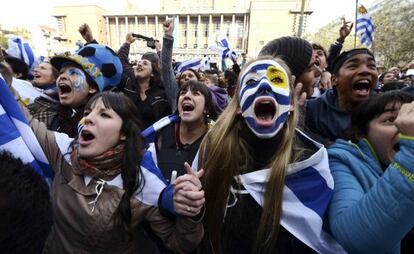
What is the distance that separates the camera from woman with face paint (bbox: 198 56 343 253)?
1298mm

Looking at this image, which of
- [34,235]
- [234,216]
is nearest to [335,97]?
[234,216]

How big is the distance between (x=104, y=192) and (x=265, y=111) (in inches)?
35.7

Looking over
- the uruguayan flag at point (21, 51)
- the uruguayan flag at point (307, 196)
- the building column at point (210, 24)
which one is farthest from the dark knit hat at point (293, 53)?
the building column at point (210, 24)

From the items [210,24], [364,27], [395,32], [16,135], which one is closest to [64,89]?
[16,135]

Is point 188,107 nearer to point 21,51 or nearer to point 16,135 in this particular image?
point 16,135

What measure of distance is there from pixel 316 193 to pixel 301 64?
917 millimetres

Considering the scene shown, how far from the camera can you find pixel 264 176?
1.35 metres

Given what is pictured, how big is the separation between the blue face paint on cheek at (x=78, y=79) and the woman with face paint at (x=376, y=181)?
1.73 metres

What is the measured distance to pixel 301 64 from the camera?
1865 mm

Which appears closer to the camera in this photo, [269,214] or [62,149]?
[269,214]

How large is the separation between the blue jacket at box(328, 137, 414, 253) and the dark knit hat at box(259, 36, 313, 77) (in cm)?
74

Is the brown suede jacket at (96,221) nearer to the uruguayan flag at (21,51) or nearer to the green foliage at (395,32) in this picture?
the uruguayan flag at (21,51)

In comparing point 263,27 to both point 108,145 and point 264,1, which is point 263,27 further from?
point 108,145

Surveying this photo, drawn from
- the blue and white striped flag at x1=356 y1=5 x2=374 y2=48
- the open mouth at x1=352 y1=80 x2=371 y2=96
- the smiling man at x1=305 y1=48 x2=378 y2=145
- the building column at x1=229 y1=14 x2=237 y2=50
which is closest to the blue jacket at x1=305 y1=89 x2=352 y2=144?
the smiling man at x1=305 y1=48 x2=378 y2=145
